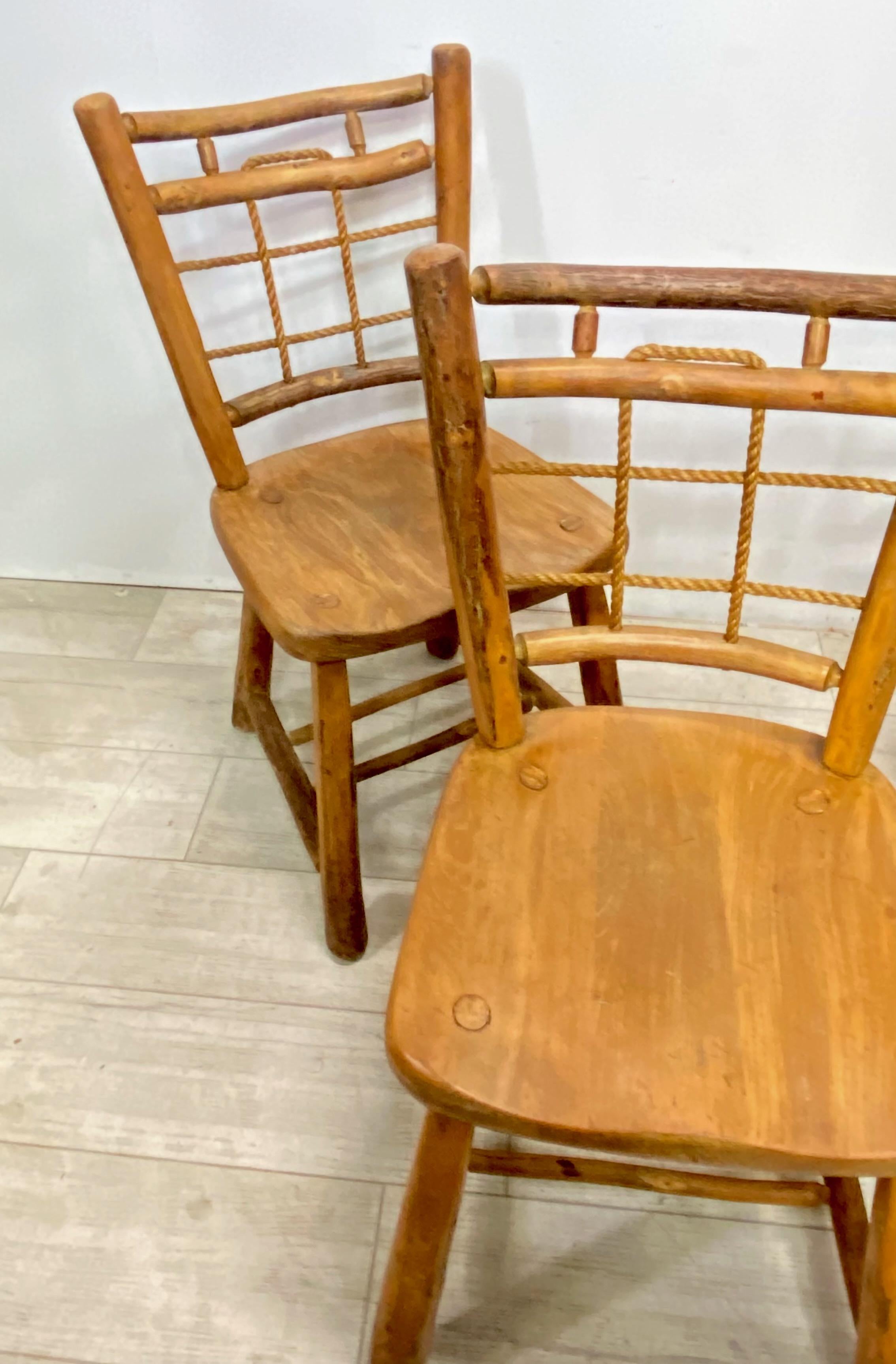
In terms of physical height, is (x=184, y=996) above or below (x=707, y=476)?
below

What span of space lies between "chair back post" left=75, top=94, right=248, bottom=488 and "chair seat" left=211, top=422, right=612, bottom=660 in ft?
0.17

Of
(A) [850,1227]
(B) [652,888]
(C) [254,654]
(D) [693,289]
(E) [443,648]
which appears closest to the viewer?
(D) [693,289]

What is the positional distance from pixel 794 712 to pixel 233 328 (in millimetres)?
870

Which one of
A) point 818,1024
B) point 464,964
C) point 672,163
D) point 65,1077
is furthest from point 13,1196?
point 672,163

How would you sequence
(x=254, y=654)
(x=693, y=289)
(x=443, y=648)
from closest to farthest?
(x=693, y=289)
(x=254, y=654)
(x=443, y=648)

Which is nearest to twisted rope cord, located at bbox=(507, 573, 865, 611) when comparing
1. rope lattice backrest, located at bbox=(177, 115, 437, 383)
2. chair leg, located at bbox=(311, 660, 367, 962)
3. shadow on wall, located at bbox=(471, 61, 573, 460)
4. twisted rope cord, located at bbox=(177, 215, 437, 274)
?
chair leg, located at bbox=(311, 660, 367, 962)

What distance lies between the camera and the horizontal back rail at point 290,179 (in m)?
0.83

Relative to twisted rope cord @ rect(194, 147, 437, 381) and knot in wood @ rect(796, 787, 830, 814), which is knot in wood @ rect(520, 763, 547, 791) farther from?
twisted rope cord @ rect(194, 147, 437, 381)

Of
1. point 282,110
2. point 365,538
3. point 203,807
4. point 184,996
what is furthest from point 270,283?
point 184,996

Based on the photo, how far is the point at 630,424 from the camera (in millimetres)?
566

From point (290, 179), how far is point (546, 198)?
30 centimetres

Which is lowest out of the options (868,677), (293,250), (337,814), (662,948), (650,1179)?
(650,1179)

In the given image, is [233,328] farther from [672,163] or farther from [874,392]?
[874,392]

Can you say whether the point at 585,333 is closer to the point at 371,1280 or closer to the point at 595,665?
the point at 595,665
